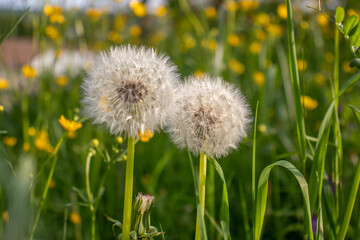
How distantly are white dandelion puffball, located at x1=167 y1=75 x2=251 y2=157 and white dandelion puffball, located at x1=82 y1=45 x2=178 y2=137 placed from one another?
0.04 meters

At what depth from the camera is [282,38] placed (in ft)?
13.9

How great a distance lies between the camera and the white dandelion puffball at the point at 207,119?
0.95 meters

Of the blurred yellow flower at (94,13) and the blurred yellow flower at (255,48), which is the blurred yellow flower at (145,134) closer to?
the blurred yellow flower at (94,13)

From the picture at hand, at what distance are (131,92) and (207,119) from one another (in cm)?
21

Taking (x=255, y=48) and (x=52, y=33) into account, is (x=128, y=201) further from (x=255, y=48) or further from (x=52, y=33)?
(x=255, y=48)

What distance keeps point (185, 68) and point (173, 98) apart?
6.60ft

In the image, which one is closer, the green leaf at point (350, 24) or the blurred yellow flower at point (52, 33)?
the green leaf at point (350, 24)

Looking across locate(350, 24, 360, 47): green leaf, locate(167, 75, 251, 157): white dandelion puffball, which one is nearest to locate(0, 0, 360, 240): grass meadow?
locate(350, 24, 360, 47): green leaf

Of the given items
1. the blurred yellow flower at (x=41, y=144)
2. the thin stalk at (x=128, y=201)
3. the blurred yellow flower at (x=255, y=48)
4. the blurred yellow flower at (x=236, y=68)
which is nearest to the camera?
the thin stalk at (x=128, y=201)

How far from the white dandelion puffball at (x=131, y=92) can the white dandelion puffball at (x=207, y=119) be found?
0.14 ft

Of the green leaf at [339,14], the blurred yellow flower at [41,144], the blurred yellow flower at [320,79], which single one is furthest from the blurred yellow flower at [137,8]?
the green leaf at [339,14]

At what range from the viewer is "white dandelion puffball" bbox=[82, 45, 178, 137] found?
0.94 meters

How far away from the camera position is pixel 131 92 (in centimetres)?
94

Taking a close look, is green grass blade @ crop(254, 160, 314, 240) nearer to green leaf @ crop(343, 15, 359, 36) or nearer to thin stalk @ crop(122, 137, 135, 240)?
thin stalk @ crop(122, 137, 135, 240)
